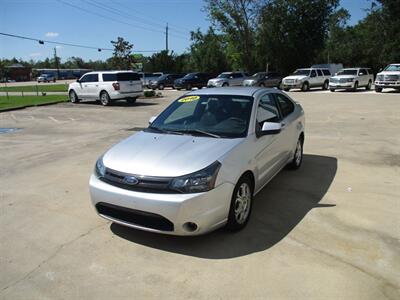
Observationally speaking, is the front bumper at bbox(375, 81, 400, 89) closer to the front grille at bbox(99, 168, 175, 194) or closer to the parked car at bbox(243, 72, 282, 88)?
the parked car at bbox(243, 72, 282, 88)

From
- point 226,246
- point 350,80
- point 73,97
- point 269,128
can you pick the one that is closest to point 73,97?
point 73,97

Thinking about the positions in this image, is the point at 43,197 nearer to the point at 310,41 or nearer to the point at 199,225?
the point at 199,225

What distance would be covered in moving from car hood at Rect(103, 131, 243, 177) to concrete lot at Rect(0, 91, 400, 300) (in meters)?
0.85

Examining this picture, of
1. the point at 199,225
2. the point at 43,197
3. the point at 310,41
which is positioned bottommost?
the point at 43,197

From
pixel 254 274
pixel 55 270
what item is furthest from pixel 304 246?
pixel 55 270

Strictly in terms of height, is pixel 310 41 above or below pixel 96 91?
above

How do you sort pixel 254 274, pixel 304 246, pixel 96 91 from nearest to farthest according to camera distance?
1. pixel 254 274
2. pixel 304 246
3. pixel 96 91

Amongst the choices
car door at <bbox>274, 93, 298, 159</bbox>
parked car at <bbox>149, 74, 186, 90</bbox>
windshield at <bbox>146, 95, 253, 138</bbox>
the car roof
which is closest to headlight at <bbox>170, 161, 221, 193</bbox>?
windshield at <bbox>146, 95, 253, 138</bbox>

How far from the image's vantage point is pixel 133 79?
21.7m

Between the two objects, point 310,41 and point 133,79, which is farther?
point 310,41

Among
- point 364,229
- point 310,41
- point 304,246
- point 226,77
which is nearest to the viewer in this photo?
point 304,246

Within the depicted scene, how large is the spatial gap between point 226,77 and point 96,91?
51.3 feet

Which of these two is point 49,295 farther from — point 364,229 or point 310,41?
point 310,41

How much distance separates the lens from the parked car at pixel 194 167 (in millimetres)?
3746
